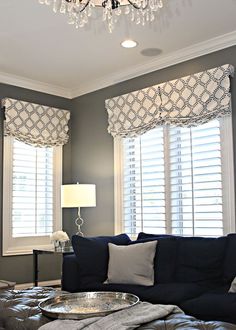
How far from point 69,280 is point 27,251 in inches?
64.8

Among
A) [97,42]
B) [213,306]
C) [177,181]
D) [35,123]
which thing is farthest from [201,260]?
[35,123]

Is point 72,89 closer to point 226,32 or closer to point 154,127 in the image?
point 154,127

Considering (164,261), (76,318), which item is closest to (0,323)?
(76,318)

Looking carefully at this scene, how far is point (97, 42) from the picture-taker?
439 cm

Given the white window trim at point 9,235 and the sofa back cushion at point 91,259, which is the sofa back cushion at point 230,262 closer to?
the sofa back cushion at point 91,259

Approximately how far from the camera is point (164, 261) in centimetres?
386

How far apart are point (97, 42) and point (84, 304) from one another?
2730 millimetres

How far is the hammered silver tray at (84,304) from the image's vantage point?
8.13 ft

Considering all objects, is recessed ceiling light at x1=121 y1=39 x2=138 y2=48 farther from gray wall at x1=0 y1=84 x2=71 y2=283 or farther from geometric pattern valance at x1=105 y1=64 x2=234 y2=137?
gray wall at x1=0 y1=84 x2=71 y2=283

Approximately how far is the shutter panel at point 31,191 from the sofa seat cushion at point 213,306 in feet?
9.28

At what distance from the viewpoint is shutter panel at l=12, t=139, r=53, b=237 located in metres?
5.39

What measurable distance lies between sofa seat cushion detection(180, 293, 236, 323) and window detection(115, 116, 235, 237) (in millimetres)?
1195

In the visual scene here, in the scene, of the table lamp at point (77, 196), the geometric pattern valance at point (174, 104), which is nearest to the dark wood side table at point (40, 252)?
the table lamp at point (77, 196)

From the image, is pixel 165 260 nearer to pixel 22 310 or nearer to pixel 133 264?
pixel 133 264
